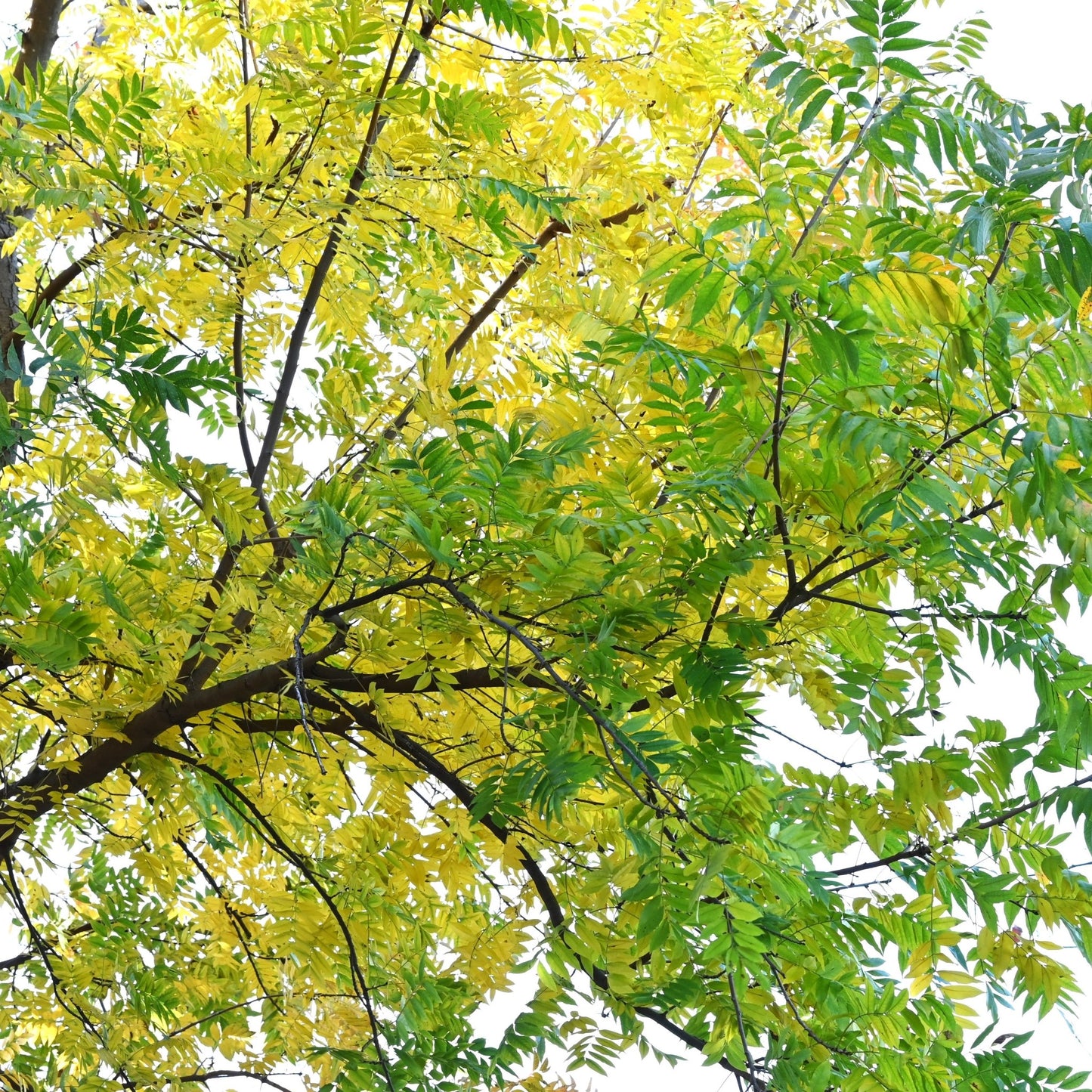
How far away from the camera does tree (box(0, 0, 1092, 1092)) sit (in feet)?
3.93

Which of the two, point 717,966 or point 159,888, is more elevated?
point 717,966

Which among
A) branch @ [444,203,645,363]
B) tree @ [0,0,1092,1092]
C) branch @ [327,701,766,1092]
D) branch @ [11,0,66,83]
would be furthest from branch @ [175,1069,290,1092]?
branch @ [11,0,66,83]

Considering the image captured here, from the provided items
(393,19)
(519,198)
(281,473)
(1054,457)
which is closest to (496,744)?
(281,473)

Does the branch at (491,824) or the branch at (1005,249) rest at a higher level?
the branch at (1005,249)

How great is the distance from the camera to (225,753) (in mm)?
2320

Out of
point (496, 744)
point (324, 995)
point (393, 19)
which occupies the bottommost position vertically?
point (324, 995)

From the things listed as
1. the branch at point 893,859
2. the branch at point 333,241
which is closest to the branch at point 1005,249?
the branch at point 893,859

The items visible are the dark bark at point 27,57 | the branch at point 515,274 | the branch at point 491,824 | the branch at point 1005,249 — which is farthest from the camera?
the dark bark at point 27,57

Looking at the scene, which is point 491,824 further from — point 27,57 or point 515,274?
point 27,57

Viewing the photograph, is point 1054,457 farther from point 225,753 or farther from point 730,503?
point 225,753

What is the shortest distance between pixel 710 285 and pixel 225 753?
165 centimetres

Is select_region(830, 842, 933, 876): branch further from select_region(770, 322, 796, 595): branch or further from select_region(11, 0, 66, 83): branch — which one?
select_region(11, 0, 66, 83): branch

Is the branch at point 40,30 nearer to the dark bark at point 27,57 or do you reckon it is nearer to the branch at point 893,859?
the dark bark at point 27,57

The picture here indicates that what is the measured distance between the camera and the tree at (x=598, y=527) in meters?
1.20
